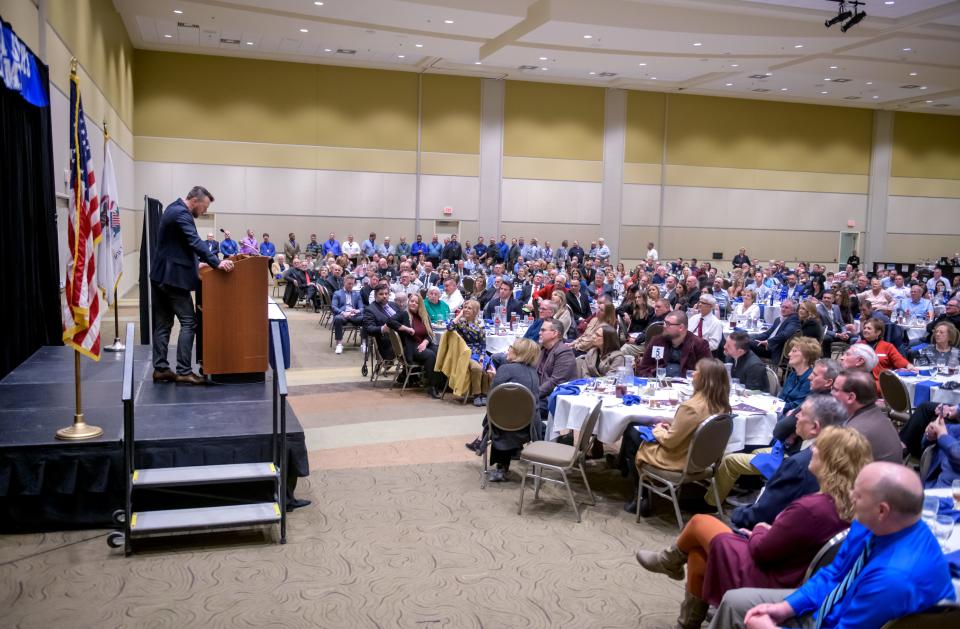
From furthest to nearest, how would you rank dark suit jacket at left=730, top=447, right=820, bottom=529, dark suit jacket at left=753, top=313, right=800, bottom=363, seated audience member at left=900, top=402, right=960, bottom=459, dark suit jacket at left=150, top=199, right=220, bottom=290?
dark suit jacket at left=753, top=313, right=800, bottom=363, dark suit jacket at left=150, top=199, right=220, bottom=290, seated audience member at left=900, top=402, right=960, bottom=459, dark suit jacket at left=730, top=447, right=820, bottom=529

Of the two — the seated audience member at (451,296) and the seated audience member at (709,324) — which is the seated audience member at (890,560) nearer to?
the seated audience member at (709,324)

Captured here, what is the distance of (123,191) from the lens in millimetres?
19016

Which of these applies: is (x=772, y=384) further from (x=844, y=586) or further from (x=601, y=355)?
(x=844, y=586)

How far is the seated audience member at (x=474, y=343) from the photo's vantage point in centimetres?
911

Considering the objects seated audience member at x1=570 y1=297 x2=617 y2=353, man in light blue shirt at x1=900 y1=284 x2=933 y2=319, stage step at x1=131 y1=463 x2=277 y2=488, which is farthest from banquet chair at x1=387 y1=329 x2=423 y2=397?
man in light blue shirt at x1=900 y1=284 x2=933 y2=319

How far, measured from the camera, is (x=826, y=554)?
10.5 ft

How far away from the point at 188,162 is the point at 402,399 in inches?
677

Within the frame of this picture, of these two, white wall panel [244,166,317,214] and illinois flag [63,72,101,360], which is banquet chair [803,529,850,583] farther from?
white wall panel [244,166,317,214]

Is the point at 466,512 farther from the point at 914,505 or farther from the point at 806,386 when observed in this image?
the point at 914,505

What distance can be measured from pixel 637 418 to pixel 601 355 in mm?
2184

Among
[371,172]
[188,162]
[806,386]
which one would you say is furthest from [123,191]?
[806,386]

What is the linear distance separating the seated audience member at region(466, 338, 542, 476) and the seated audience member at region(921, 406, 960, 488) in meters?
2.75

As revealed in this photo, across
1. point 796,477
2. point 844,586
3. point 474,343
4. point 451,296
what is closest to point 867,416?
point 796,477

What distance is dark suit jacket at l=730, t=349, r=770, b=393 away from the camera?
6.77 meters
